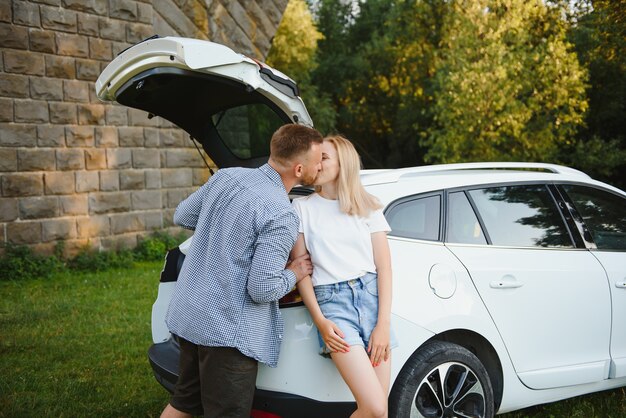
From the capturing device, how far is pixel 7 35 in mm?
8688

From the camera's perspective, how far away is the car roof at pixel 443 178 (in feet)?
11.4

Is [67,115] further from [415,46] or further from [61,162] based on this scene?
[415,46]

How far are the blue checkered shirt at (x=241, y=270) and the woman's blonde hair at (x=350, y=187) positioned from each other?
0.88 ft

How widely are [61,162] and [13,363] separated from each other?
14.9 feet

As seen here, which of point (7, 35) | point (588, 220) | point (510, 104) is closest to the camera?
point (588, 220)

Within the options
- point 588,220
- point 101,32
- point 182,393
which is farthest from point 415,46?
point 182,393

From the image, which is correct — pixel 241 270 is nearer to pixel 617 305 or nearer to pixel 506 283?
pixel 506 283

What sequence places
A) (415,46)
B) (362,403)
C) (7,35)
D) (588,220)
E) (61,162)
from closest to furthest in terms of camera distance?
(362,403) < (588,220) < (7,35) < (61,162) < (415,46)

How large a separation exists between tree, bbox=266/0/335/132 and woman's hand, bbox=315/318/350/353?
69.5ft

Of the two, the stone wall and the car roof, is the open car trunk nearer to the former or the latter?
the car roof

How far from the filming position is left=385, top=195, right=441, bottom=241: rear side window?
134 inches

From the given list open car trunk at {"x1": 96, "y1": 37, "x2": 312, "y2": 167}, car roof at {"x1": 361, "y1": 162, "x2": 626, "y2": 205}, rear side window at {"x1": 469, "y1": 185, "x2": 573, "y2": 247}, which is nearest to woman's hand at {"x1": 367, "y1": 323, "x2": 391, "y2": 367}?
car roof at {"x1": 361, "y1": 162, "x2": 626, "y2": 205}

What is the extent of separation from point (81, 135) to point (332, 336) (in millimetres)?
7704

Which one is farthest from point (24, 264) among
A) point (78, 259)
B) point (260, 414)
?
point (260, 414)
